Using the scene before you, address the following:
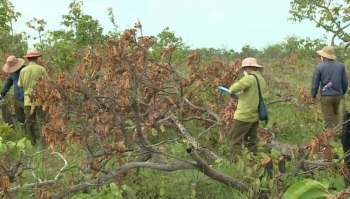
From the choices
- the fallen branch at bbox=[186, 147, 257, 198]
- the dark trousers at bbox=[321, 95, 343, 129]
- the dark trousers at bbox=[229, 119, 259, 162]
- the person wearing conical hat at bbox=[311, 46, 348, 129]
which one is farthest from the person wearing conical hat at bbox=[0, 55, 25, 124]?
the dark trousers at bbox=[321, 95, 343, 129]

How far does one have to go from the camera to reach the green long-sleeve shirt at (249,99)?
240 inches

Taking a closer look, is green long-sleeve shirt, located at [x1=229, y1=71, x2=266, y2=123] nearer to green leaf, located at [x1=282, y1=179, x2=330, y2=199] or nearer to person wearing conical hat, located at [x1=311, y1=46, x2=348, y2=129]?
person wearing conical hat, located at [x1=311, y1=46, x2=348, y2=129]

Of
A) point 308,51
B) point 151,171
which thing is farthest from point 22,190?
point 308,51

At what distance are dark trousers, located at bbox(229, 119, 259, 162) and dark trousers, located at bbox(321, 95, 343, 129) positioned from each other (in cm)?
200

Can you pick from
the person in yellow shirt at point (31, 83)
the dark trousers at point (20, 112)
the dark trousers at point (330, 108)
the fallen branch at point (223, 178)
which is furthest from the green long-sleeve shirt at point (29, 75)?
the dark trousers at point (330, 108)

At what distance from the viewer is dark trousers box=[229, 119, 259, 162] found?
632 centimetres

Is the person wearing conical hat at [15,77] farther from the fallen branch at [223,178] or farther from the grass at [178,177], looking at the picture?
the fallen branch at [223,178]

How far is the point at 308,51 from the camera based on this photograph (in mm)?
22250

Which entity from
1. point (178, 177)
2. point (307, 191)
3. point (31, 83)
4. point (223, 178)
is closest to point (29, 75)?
point (31, 83)

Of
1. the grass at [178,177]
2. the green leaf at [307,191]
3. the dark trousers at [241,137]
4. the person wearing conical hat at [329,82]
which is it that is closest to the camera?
the green leaf at [307,191]

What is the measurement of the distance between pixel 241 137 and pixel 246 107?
37 cm

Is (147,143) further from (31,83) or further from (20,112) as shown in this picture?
(20,112)

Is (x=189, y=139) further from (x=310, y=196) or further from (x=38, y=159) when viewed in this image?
(x=310, y=196)

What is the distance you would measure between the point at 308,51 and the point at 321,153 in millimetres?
16679
